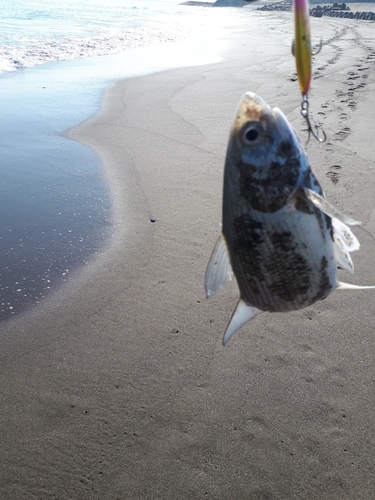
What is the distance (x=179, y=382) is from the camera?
4.38 m

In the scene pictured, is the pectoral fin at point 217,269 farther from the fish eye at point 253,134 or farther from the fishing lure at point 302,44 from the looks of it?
the fishing lure at point 302,44

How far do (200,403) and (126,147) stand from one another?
265 inches

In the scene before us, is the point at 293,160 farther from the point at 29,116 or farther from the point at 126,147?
the point at 29,116

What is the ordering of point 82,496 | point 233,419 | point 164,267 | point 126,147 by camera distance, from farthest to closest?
1. point 126,147
2. point 164,267
3. point 233,419
4. point 82,496

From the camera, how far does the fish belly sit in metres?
1.69

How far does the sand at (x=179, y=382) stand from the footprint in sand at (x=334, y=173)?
0.27 feet

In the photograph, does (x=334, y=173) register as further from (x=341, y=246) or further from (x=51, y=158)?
(x=341, y=246)

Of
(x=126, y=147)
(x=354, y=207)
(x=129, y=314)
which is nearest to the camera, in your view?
(x=129, y=314)

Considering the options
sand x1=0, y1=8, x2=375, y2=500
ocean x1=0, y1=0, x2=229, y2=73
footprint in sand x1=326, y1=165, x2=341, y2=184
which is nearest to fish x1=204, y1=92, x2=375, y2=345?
sand x1=0, y1=8, x2=375, y2=500

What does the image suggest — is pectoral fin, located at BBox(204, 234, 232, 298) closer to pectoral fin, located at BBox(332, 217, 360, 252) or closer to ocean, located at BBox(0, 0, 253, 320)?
pectoral fin, located at BBox(332, 217, 360, 252)

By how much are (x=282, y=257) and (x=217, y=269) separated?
0.24 m

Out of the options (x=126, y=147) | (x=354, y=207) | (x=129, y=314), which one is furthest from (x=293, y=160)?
(x=126, y=147)

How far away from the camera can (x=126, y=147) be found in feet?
32.0

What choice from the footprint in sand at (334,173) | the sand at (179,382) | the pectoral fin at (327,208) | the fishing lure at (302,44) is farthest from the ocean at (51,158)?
the fishing lure at (302,44)
